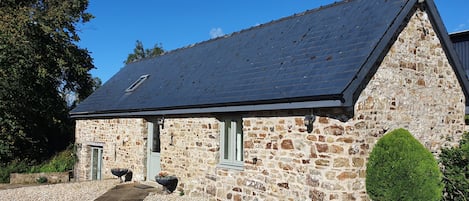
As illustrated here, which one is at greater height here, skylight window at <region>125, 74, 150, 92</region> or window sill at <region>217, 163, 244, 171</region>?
skylight window at <region>125, 74, 150, 92</region>

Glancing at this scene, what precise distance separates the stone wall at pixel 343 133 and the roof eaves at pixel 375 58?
0.15 meters

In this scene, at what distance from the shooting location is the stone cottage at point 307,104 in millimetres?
7301

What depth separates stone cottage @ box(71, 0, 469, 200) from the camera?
24.0 feet

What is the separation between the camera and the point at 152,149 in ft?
42.3

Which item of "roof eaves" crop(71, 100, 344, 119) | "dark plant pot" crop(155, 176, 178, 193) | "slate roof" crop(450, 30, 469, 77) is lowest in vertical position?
"dark plant pot" crop(155, 176, 178, 193)

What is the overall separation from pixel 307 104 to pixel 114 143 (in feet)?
29.8

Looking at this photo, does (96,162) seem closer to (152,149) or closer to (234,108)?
(152,149)

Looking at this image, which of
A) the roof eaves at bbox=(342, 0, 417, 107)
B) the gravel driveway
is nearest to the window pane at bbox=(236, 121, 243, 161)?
the gravel driveway

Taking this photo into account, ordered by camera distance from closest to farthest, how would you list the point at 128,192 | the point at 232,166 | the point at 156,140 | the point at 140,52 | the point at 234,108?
the point at 234,108
the point at 232,166
the point at 128,192
the point at 156,140
the point at 140,52

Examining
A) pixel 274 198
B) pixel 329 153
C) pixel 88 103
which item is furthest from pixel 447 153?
pixel 88 103

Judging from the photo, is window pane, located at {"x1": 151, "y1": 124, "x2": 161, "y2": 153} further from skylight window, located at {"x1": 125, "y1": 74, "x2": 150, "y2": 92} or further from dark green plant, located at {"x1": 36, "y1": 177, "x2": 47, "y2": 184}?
dark green plant, located at {"x1": 36, "y1": 177, "x2": 47, "y2": 184}

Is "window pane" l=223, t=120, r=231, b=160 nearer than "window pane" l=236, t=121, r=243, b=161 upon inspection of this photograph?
No

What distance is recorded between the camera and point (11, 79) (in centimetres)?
1673

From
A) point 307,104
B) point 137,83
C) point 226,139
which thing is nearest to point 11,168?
point 137,83
